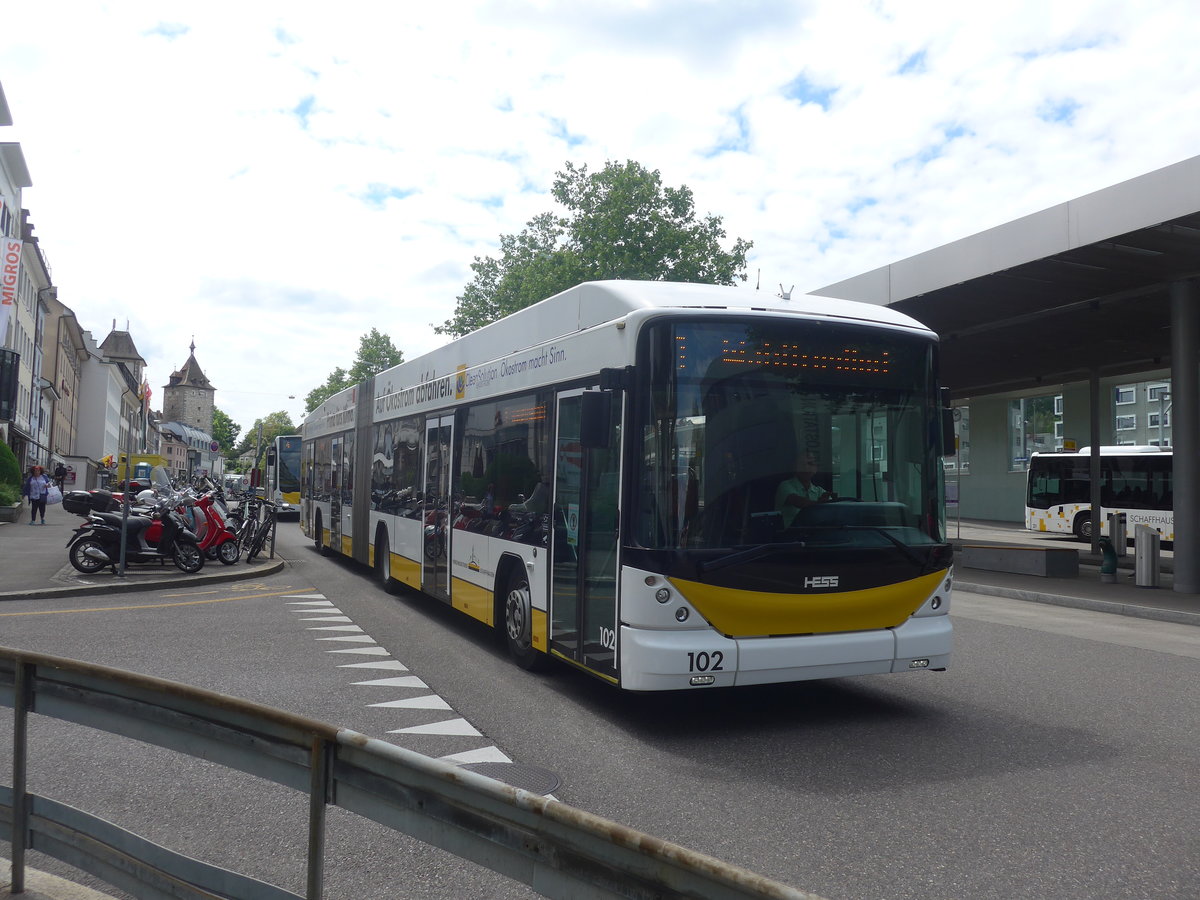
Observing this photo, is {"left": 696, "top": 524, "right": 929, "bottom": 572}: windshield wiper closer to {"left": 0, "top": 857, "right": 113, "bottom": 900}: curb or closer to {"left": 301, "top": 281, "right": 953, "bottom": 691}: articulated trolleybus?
{"left": 301, "top": 281, "right": 953, "bottom": 691}: articulated trolleybus

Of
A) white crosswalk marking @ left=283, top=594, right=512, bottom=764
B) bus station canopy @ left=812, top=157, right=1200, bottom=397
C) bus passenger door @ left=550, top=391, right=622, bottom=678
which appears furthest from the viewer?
bus station canopy @ left=812, top=157, right=1200, bottom=397

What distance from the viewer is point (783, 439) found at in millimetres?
6758

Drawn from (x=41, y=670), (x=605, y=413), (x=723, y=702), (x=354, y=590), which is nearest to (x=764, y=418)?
(x=605, y=413)

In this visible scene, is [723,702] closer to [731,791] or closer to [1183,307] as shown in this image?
[731,791]

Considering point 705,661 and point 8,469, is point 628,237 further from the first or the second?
point 705,661

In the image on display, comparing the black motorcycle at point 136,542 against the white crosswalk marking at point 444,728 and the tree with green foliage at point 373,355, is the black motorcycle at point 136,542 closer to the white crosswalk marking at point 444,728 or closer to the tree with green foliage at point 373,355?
the white crosswalk marking at point 444,728

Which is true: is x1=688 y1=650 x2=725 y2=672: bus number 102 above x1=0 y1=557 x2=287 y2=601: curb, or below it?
above

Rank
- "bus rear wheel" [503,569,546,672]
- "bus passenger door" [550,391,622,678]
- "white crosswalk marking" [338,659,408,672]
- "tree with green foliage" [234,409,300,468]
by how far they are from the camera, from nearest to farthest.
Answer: "bus passenger door" [550,391,622,678] < "bus rear wheel" [503,569,546,672] < "white crosswalk marking" [338,659,408,672] < "tree with green foliage" [234,409,300,468]

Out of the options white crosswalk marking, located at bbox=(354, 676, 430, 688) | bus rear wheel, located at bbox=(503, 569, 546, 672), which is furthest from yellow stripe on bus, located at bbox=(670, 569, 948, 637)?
white crosswalk marking, located at bbox=(354, 676, 430, 688)

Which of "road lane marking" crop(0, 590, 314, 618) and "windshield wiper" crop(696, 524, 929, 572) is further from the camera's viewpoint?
"road lane marking" crop(0, 590, 314, 618)

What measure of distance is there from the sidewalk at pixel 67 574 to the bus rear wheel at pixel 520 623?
739cm

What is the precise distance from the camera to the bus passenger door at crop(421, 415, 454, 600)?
11031 mm

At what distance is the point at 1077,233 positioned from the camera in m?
14.5

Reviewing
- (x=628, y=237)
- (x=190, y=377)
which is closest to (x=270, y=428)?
(x=190, y=377)
